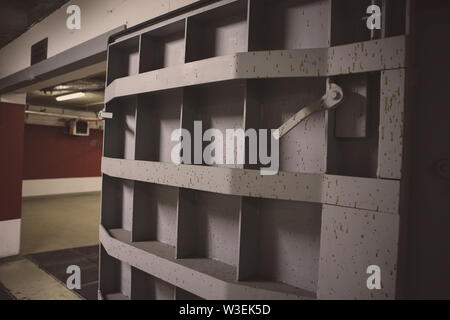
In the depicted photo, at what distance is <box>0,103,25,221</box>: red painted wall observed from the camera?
3.98 m

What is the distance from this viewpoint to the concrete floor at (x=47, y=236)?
3.16 metres

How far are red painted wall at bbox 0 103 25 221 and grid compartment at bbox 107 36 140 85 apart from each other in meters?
3.27

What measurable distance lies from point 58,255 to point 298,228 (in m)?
4.43

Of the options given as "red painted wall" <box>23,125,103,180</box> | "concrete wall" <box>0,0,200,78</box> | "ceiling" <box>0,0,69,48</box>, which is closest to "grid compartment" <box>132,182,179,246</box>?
"concrete wall" <box>0,0,200,78</box>

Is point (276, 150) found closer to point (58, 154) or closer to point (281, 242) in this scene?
point (281, 242)

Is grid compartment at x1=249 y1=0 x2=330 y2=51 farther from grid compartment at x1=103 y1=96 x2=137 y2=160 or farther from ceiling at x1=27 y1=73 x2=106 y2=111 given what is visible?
ceiling at x1=27 y1=73 x2=106 y2=111

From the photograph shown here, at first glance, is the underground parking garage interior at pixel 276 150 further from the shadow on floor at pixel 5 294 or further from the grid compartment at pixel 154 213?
the shadow on floor at pixel 5 294

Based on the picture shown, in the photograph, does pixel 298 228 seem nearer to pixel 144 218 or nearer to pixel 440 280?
pixel 440 280

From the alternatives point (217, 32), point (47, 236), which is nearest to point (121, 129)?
point (217, 32)

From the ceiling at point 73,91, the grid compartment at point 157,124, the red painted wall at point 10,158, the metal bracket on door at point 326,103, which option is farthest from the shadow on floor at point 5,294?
the ceiling at point 73,91

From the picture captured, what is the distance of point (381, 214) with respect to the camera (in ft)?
2.82

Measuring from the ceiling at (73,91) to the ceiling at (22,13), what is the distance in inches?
86.8

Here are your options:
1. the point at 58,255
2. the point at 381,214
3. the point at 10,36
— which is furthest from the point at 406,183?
the point at 58,255

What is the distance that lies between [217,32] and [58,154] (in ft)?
31.9
